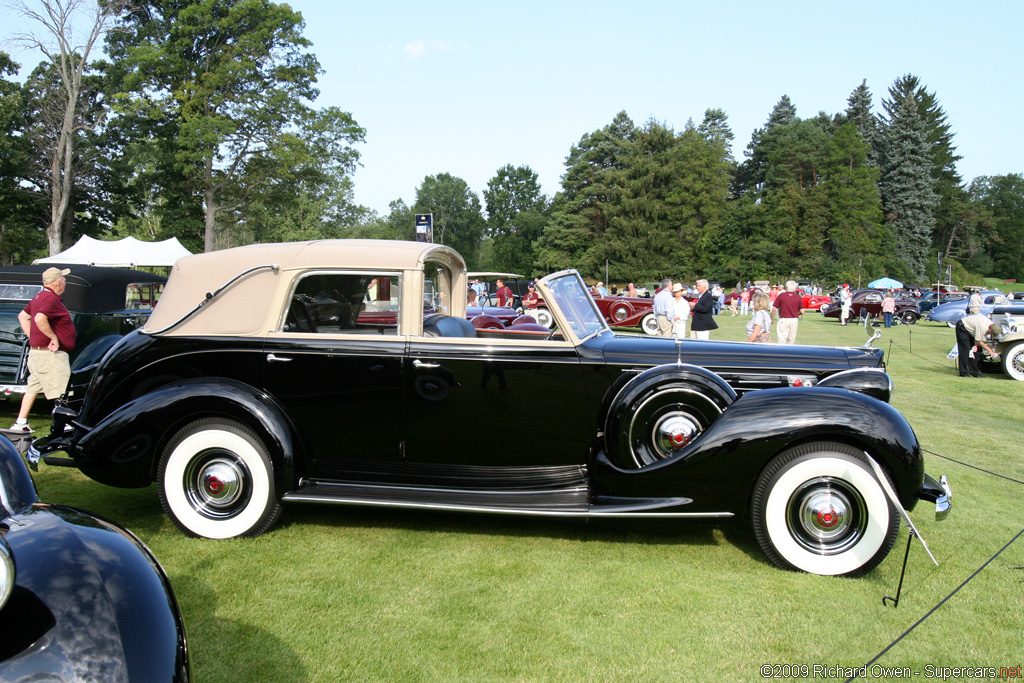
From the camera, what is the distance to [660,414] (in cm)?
397

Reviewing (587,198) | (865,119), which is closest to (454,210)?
(587,198)

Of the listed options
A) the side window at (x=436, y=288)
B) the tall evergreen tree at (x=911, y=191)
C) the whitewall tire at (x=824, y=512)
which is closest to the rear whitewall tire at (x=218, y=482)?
the side window at (x=436, y=288)

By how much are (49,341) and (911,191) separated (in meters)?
75.4

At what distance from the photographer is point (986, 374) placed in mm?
12391

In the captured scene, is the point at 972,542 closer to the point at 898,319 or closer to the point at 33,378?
the point at 33,378

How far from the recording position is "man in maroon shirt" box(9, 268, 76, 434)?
649 centimetres

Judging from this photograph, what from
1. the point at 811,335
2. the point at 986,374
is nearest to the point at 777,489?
the point at 986,374

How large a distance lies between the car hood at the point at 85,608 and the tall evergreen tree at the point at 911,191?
73.6 meters

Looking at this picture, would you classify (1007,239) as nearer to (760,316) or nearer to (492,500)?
(760,316)

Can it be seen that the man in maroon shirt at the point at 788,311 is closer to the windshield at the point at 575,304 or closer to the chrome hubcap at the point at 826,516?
the windshield at the point at 575,304

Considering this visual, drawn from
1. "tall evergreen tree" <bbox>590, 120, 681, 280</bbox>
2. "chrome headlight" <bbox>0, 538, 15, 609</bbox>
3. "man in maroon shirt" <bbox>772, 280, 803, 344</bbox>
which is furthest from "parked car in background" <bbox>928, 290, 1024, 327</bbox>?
"tall evergreen tree" <bbox>590, 120, 681, 280</bbox>

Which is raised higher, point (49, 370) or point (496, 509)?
point (49, 370)

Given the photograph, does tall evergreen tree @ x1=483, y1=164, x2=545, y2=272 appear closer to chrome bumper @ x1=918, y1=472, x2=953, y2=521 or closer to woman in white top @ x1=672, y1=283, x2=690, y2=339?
woman in white top @ x1=672, y1=283, x2=690, y2=339

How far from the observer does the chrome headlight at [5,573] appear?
149 cm
